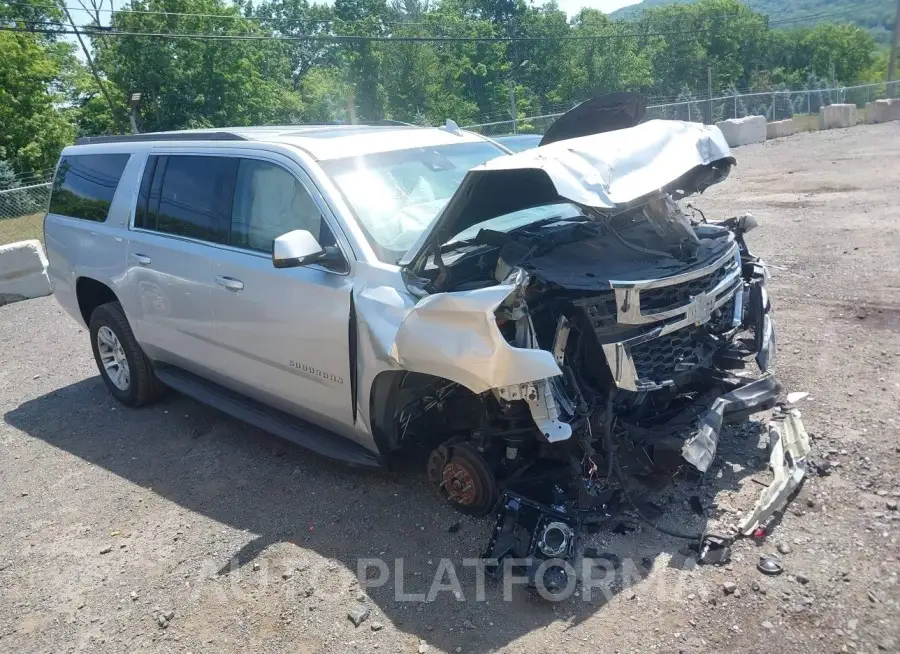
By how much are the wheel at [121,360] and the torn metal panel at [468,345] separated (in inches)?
121

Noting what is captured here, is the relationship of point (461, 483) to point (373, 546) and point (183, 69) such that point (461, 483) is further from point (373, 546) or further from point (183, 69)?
point (183, 69)

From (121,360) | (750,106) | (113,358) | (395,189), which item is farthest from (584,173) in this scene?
(750,106)

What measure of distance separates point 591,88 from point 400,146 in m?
45.8

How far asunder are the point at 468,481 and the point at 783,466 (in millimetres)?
1592

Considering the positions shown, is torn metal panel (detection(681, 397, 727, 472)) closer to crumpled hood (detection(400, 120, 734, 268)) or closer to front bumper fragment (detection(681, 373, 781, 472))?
front bumper fragment (detection(681, 373, 781, 472))

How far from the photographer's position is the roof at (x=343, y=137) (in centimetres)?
413

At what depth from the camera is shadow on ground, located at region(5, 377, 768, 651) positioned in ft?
10.2

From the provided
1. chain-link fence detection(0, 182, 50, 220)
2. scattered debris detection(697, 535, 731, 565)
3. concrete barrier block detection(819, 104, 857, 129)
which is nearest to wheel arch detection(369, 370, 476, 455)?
scattered debris detection(697, 535, 731, 565)

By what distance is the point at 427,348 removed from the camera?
3.23 m

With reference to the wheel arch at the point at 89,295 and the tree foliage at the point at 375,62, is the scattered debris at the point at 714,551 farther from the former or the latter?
the tree foliage at the point at 375,62

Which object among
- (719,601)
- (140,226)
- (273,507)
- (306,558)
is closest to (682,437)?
(719,601)

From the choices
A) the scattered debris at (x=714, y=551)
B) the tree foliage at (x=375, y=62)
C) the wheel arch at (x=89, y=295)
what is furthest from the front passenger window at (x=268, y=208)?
the tree foliage at (x=375, y=62)

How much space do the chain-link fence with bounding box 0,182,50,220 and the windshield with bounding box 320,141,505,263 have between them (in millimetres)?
17205

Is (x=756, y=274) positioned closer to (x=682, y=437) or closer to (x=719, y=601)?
(x=682, y=437)
